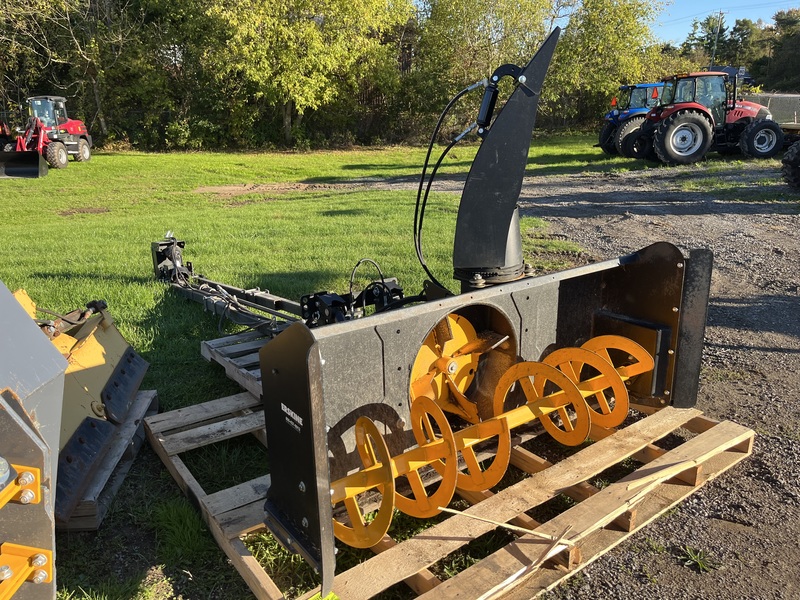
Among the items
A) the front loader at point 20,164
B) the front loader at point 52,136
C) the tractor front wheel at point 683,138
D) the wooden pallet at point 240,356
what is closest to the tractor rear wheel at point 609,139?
the tractor front wheel at point 683,138

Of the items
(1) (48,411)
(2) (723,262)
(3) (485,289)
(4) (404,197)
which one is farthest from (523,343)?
(4) (404,197)

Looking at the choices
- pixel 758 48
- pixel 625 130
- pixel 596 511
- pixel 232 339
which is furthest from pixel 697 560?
pixel 758 48

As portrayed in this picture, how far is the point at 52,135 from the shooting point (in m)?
19.7

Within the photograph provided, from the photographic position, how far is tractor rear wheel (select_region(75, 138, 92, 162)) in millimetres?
20766

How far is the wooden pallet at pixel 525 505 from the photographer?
101 inches

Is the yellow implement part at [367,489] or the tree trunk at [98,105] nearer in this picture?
the yellow implement part at [367,489]

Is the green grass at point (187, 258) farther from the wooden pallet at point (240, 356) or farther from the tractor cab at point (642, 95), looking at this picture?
the tractor cab at point (642, 95)

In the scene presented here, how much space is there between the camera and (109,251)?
8211mm

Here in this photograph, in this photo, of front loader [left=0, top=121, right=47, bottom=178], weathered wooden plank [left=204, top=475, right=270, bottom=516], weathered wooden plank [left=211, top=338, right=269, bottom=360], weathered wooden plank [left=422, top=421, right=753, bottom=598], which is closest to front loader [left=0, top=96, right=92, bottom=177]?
front loader [left=0, top=121, right=47, bottom=178]

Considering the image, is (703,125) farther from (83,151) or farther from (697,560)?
(83,151)

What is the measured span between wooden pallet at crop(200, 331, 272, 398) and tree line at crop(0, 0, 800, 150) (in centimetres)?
2103

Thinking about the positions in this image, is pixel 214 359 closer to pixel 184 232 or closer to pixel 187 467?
pixel 187 467

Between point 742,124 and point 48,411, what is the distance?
61.1 ft

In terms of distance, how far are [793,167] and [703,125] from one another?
15.0ft
